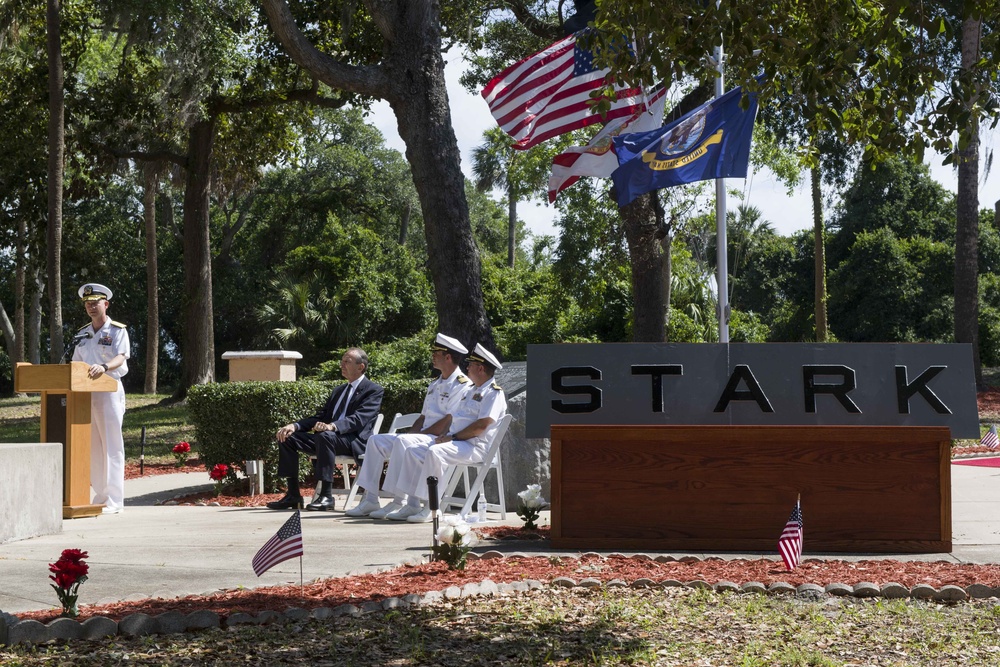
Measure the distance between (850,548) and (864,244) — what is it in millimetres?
37473

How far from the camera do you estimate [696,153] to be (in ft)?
40.9

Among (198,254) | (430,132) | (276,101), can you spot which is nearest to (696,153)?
(430,132)

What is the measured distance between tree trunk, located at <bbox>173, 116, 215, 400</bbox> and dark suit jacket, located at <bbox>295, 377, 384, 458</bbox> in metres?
16.1

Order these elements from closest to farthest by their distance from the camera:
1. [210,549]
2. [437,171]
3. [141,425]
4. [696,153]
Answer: [210,549]
[696,153]
[437,171]
[141,425]

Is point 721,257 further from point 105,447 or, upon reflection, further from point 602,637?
point 602,637

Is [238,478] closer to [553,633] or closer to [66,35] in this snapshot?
[553,633]

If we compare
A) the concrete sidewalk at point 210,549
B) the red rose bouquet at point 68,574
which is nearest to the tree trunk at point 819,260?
the concrete sidewalk at point 210,549

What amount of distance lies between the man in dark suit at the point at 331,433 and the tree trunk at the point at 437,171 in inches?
126

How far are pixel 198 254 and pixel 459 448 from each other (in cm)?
1844

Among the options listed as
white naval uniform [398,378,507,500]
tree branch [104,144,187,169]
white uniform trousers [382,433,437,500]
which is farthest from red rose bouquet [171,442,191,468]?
tree branch [104,144,187,169]

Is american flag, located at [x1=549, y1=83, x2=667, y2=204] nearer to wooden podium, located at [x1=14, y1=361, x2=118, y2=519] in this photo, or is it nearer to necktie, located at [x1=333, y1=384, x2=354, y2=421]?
necktie, located at [x1=333, y1=384, x2=354, y2=421]

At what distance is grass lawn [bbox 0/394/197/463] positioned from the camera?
2048cm

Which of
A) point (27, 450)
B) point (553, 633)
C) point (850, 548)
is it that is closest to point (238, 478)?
point (27, 450)

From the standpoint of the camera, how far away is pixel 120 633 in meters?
4.92
